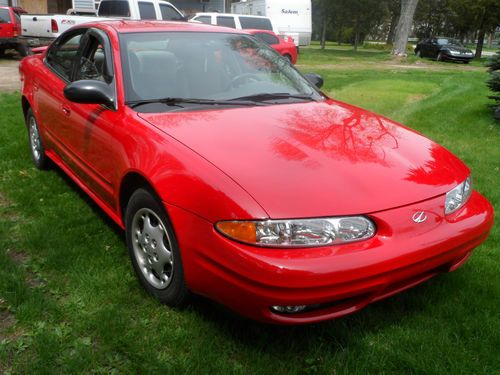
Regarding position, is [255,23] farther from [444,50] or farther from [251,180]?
[251,180]

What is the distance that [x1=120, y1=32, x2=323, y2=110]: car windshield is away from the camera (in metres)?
3.17

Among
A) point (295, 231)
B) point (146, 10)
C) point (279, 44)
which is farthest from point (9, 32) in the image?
point (295, 231)

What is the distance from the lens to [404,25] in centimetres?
2436

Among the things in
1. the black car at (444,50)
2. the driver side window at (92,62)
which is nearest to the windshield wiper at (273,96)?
the driver side window at (92,62)

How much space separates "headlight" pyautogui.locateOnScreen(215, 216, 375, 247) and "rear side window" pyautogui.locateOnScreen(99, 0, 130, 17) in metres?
14.8

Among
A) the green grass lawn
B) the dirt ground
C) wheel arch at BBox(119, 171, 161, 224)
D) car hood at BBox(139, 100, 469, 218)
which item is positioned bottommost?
the green grass lawn

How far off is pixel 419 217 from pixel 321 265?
23.2 inches

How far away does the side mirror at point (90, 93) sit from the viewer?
3.00 m

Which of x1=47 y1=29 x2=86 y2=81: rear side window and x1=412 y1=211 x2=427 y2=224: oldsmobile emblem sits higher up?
x1=47 y1=29 x2=86 y2=81: rear side window

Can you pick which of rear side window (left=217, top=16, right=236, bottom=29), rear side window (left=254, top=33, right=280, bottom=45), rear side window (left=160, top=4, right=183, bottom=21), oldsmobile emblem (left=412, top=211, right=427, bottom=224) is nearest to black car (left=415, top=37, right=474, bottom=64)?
rear side window (left=217, top=16, right=236, bottom=29)

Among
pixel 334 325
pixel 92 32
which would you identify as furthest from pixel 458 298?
pixel 92 32

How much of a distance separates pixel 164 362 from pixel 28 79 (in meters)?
3.63

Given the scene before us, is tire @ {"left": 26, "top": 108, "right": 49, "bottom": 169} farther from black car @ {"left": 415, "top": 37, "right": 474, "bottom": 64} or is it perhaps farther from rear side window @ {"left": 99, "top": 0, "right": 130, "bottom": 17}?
black car @ {"left": 415, "top": 37, "right": 474, "bottom": 64}

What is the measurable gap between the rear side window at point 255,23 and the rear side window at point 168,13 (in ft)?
7.93
